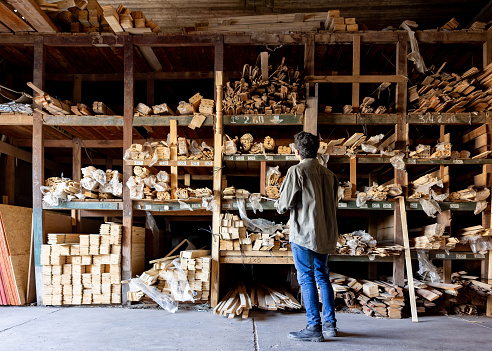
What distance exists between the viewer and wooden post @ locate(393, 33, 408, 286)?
5.18 m

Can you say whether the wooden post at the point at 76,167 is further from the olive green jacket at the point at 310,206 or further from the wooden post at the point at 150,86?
the olive green jacket at the point at 310,206

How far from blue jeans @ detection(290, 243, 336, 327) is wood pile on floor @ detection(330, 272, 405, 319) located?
1.22 meters

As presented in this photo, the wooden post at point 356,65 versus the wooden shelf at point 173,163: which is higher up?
the wooden post at point 356,65

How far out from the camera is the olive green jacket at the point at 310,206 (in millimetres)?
3637

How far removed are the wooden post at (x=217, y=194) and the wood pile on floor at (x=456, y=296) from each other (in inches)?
122

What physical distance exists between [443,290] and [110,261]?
17.3 ft

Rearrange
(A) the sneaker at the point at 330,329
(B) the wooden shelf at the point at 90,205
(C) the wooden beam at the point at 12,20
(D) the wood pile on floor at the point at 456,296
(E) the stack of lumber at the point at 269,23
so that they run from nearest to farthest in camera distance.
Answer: (A) the sneaker at the point at 330,329, (D) the wood pile on floor at the point at 456,296, (C) the wooden beam at the point at 12,20, (B) the wooden shelf at the point at 90,205, (E) the stack of lumber at the point at 269,23

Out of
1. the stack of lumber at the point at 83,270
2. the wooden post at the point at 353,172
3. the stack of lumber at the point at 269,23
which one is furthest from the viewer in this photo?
the stack of lumber at the point at 269,23

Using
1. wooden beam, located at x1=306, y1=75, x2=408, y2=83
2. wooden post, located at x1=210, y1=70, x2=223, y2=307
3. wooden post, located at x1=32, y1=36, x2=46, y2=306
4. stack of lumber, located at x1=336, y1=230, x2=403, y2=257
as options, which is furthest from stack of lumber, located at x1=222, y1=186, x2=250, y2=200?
wooden post, located at x1=32, y1=36, x2=46, y2=306

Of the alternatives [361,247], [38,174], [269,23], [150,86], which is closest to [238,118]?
[269,23]

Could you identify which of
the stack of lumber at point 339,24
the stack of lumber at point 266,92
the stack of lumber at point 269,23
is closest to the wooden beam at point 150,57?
the stack of lumber at point 269,23

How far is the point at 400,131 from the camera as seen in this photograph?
17.6ft

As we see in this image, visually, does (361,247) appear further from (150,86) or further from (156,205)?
(150,86)

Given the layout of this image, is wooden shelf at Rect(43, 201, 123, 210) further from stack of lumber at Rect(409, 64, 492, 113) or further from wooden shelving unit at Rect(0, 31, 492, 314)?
stack of lumber at Rect(409, 64, 492, 113)
